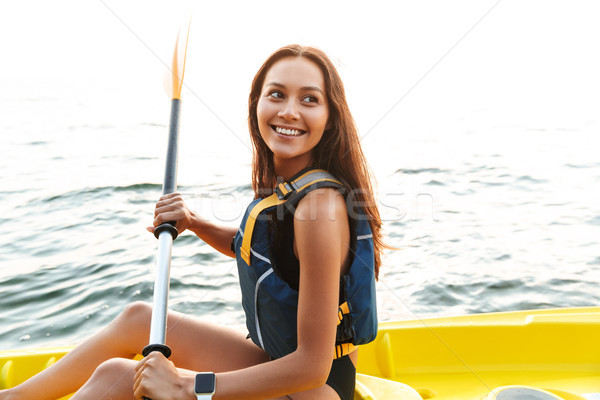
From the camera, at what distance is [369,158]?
25.5 ft

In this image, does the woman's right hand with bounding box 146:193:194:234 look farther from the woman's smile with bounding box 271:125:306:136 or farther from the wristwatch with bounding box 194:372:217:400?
the wristwatch with bounding box 194:372:217:400

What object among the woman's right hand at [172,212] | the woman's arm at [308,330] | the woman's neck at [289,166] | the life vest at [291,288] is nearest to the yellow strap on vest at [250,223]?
the life vest at [291,288]

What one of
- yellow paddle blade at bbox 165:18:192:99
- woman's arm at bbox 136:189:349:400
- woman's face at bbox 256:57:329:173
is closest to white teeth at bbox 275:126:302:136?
woman's face at bbox 256:57:329:173

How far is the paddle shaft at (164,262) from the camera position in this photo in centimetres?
147

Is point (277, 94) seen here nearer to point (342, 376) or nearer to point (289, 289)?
point (289, 289)

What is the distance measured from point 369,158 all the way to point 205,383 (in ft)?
21.8

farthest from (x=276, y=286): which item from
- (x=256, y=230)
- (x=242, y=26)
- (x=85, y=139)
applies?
(x=242, y=26)

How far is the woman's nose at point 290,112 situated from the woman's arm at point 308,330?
0.26 metres

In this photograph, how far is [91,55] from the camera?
17.7 metres

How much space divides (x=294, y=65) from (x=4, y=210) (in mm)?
5040

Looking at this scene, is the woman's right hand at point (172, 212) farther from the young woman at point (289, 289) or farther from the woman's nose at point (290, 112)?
the woman's nose at point (290, 112)

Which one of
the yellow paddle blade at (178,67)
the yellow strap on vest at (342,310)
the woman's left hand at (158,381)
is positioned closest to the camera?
the woman's left hand at (158,381)

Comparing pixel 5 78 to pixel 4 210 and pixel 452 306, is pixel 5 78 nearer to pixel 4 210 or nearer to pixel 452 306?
pixel 4 210

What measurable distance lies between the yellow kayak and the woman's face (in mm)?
1065
